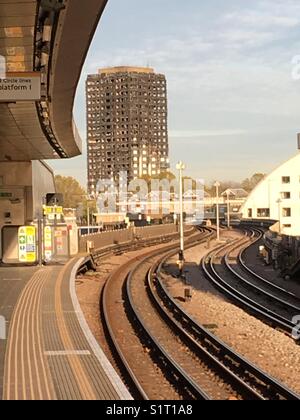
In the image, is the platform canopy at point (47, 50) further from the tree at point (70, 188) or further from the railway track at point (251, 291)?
the tree at point (70, 188)

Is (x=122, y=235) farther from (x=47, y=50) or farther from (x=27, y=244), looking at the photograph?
(x=47, y=50)

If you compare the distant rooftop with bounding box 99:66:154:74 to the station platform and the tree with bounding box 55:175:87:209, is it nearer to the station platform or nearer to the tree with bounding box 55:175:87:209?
the tree with bounding box 55:175:87:209

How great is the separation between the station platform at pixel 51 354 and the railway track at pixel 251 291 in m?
5.49

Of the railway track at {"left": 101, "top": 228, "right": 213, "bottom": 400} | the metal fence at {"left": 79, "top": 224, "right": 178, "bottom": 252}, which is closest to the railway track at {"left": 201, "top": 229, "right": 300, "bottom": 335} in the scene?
the railway track at {"left": 101, "top": 228, "right": 213, "bottom": 400}

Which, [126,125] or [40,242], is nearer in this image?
[40,242]

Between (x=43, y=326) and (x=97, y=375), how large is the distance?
3662mm

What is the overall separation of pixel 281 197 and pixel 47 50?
7011 centimetres

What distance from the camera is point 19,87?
1098 centimetres

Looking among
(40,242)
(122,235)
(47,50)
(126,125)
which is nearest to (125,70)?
(126,125)

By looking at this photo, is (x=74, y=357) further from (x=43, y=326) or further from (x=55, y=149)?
(x=55, y=149)

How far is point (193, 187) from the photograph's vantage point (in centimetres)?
12175

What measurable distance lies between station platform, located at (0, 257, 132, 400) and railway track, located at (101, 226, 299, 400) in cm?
105
